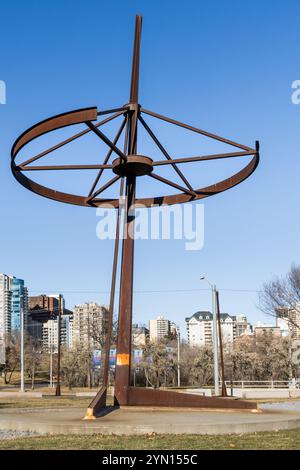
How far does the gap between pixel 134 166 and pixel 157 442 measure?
7.87 meters

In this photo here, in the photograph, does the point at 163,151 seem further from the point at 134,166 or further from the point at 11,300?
the point at 11,300

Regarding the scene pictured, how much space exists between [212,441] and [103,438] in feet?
5.73

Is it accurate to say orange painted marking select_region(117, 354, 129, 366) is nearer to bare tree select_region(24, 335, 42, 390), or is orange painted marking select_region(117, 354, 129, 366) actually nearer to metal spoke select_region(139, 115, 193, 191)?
metal spoke select_region(139, 115, 193, 191)

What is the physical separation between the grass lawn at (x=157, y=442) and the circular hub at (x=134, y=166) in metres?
7.29

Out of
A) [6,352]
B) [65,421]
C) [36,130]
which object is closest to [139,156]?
[36,130]

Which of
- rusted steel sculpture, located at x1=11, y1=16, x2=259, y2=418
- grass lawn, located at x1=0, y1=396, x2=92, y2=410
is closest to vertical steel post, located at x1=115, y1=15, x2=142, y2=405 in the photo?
rusted steel sculpture, located at x1=11, y1=16, x2=259, y2=418

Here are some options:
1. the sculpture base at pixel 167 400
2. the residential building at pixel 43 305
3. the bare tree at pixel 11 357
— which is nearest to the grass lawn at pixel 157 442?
the sculpture base at pixel 167 400

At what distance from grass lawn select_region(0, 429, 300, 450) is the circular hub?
7.29 metres

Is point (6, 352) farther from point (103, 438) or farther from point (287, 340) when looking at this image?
point (103, 438)

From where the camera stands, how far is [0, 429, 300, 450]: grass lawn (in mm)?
8477

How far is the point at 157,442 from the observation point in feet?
29.3

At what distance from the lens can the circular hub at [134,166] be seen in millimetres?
14930

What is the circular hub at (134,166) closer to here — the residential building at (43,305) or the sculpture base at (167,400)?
the sculpture base at (167,400)

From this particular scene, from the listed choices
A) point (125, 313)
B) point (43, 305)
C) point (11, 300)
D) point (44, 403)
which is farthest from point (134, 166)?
point (43, 305)
